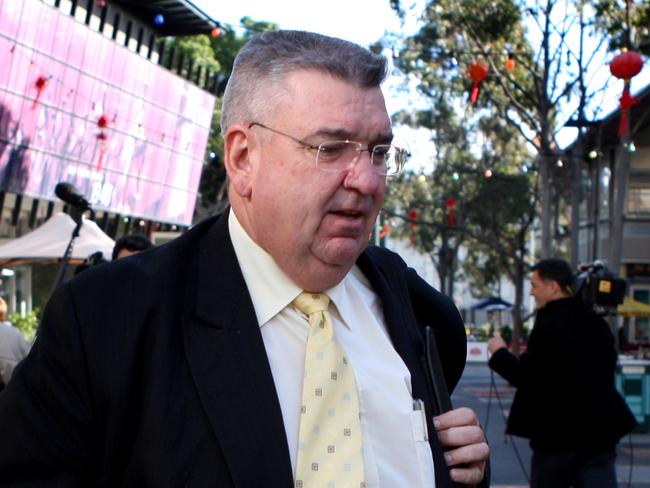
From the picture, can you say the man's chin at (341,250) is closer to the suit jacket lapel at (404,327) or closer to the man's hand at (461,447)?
the suit jacket lapel at (404,327)

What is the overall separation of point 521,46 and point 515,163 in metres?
17.6

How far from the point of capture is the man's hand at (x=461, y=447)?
203 centimetres

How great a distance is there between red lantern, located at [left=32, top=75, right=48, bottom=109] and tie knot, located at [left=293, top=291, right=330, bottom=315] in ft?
83.6

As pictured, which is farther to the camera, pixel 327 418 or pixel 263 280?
pixel 263 280

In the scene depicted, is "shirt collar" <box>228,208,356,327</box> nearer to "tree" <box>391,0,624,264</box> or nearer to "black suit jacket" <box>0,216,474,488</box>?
"black suit jacket" <box>0,216,474,488</box>

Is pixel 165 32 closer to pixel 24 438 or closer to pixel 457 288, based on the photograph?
pixel 24 438

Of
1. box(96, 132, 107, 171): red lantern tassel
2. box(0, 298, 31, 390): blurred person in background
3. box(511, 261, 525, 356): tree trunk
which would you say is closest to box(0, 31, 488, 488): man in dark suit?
box(0, 298, 31, 390): blurred person in background

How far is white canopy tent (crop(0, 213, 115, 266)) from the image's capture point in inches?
493

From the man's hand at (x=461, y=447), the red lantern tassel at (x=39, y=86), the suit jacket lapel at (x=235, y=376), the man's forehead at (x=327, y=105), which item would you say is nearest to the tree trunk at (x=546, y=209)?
the red lantern tassel at (x=39, y=86)

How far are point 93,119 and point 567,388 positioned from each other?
25611 mm

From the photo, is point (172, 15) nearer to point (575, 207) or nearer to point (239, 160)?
point (575, 207)

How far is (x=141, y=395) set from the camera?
1.78 metres

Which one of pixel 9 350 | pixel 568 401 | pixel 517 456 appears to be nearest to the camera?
pixel 568 401

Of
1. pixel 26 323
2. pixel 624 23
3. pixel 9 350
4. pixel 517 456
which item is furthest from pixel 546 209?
pixel 9 350
